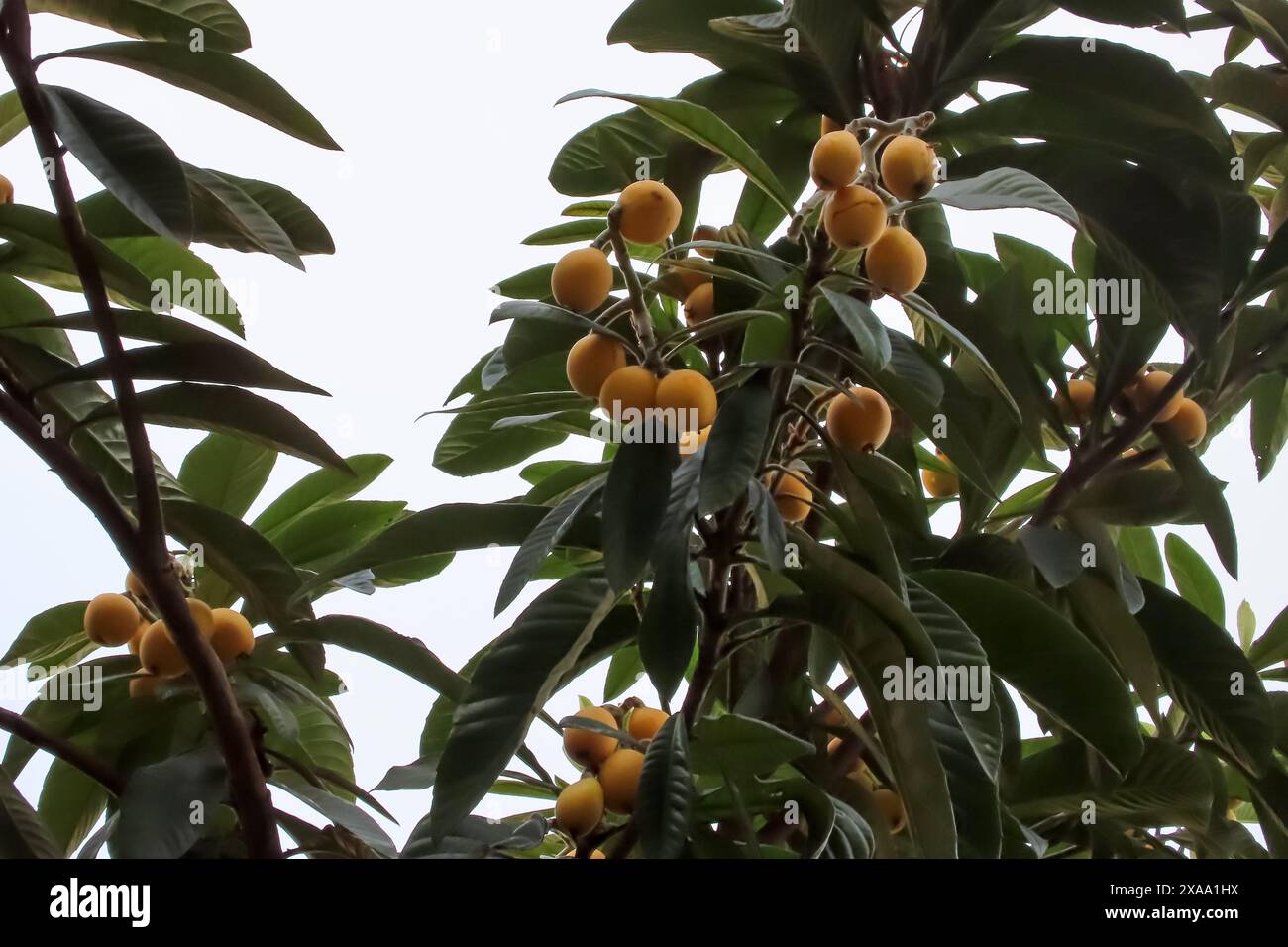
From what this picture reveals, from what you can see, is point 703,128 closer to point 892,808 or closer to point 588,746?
point 588,746

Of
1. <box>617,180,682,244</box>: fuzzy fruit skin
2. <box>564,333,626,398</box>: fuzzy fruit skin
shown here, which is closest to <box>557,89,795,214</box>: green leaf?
<box>617,180,682,244</box>: fuzzy fruit skin

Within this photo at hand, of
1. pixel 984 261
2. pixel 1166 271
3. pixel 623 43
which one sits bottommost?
pixel 1166 271

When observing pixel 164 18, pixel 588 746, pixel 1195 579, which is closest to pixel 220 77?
pixel 164 18

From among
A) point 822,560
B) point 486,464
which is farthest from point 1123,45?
point 486,464

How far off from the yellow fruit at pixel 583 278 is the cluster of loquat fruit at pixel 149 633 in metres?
0.39

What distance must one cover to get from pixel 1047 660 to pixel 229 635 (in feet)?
2.08

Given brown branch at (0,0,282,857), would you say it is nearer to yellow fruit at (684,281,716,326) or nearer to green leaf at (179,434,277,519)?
green leaf at (179,434,277,519)

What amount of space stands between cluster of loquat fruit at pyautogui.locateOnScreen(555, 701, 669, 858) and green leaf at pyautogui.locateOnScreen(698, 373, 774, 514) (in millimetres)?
214

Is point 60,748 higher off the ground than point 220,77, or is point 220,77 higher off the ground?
point 220,77

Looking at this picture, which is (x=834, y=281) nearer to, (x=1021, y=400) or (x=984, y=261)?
(x=1021, y=400)

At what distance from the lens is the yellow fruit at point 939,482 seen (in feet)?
4.37

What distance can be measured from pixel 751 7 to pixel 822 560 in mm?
539

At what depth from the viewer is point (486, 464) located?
4.07ft

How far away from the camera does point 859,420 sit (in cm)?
97
